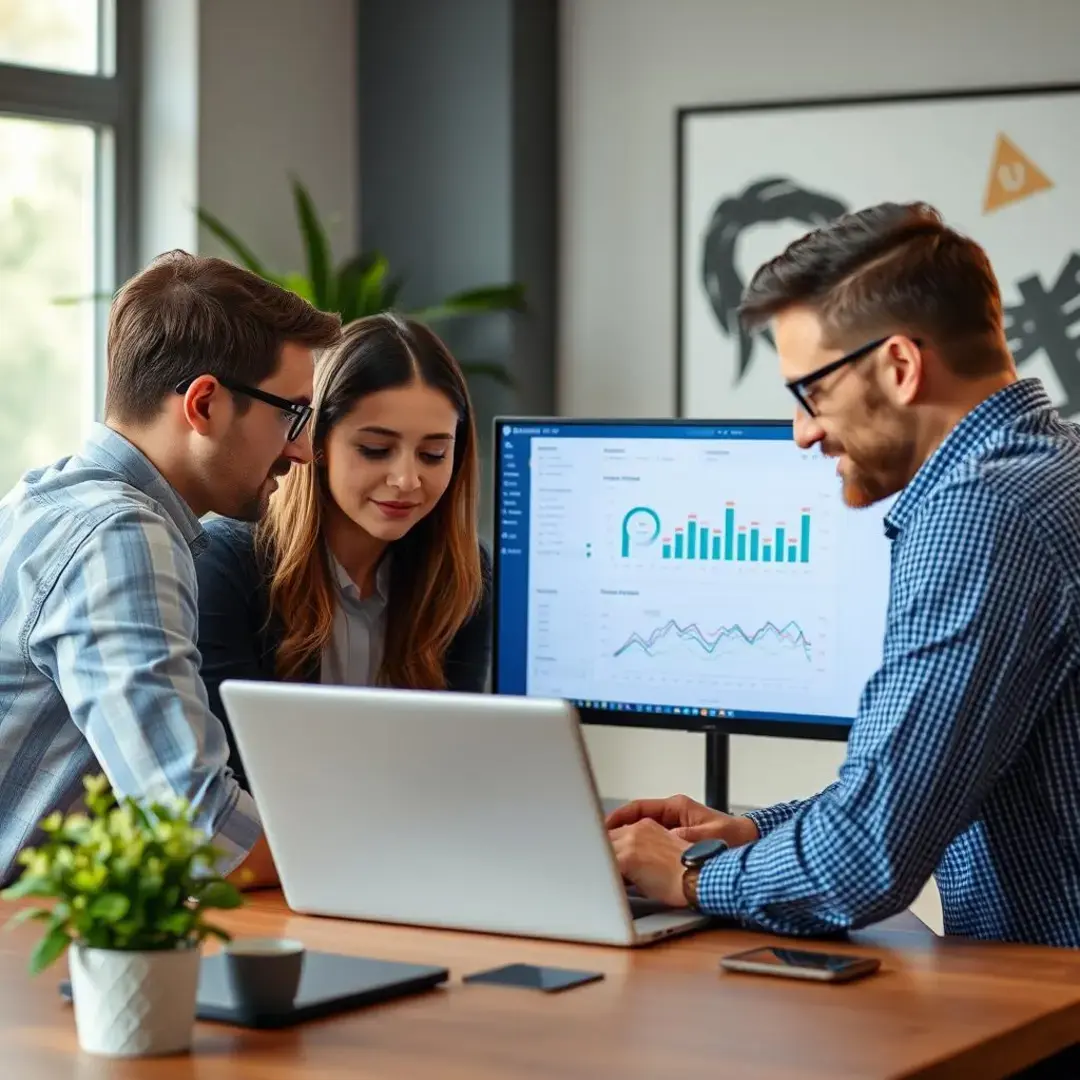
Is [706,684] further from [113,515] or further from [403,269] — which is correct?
[403,269]

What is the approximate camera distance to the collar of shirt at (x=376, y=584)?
8.29 ft

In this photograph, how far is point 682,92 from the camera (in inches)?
176

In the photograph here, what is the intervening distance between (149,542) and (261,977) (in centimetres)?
62

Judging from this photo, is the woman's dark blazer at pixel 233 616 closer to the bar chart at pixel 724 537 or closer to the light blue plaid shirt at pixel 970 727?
the bar chart at pixel 724 537

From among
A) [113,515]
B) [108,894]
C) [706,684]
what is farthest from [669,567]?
[108,894]

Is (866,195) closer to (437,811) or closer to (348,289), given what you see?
(348,289)

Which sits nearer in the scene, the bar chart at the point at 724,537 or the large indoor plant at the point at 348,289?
the bar chart at the point at 724,537

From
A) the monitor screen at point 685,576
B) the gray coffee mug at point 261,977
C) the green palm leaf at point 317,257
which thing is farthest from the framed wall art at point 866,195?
the gray coffee mug at point 261,977

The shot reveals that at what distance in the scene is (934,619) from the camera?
162 cm

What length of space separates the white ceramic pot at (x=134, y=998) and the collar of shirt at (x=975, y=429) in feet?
2.64

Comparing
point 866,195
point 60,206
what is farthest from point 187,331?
point 866,195

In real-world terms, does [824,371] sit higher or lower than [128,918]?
higher

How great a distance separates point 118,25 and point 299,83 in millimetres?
459

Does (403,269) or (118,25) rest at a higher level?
(118,25)
